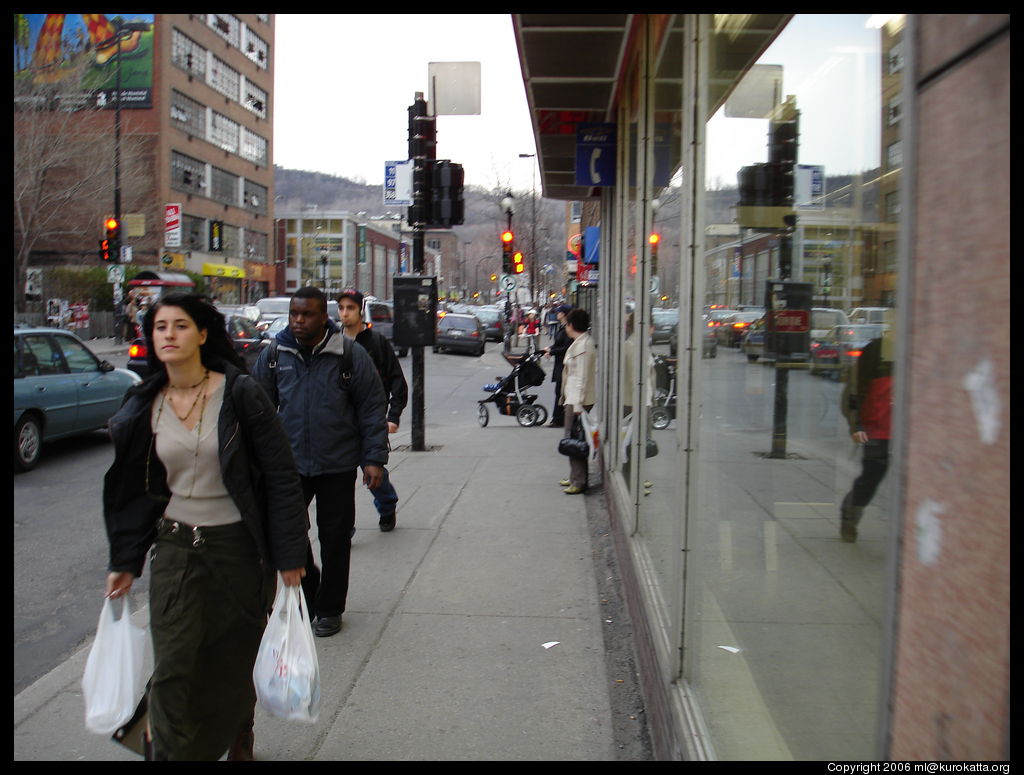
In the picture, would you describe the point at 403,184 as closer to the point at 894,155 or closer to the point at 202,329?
the point at 202,329

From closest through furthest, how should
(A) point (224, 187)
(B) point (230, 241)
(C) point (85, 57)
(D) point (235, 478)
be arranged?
(D) point (235, 478) → (C) point (85, 57) → (A) point (224, 187) → (B) point (230, 241)

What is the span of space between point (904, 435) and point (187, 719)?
8.40 feet

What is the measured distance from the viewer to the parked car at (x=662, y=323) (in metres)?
4.19

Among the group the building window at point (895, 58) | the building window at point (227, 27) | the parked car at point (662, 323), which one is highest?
the building window at point (227, 27)

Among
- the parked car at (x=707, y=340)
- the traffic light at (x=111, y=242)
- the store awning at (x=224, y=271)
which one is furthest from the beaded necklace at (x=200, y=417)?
the store awning at (x=224, y=271)

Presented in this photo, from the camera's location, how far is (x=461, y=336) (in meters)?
33.9

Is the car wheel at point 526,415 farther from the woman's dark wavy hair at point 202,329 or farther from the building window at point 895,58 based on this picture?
the building window at point 895,58

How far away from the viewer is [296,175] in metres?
137

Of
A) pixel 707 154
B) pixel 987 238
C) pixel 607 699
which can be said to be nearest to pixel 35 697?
pixel 607 699

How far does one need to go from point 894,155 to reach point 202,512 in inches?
99.8

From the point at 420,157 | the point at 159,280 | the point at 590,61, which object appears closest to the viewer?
the point at 590,61

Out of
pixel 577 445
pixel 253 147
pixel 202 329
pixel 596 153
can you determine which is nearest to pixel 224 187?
pixel 253 147

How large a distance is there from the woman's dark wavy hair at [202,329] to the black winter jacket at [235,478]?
0.08m
